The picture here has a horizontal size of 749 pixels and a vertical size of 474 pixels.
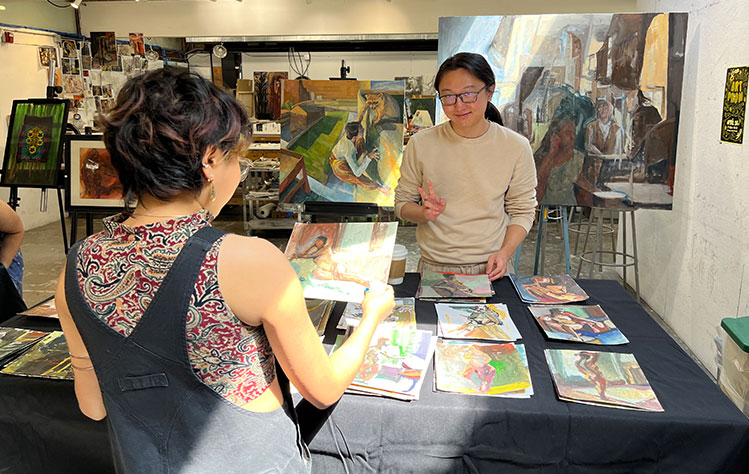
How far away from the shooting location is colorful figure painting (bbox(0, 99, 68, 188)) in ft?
14.6

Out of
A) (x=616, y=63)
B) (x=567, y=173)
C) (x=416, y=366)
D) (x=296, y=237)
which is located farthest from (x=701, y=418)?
(x=616, y=63)

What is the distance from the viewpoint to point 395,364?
136 centimetres

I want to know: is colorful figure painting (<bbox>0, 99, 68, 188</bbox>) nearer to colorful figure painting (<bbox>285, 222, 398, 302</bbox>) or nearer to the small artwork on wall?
the small artwork on wall

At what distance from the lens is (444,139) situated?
2143mm

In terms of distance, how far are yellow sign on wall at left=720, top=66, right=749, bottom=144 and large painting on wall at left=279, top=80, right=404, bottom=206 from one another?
1.94 meters

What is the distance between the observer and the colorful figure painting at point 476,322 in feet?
4.98

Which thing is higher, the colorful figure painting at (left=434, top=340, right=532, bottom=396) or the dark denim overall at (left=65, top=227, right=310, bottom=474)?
the dark denim overall at (left=65, top=227, right=310, bottom=474)

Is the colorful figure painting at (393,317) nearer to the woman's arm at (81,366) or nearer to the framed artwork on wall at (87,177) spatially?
the woman's arm at (81,366)

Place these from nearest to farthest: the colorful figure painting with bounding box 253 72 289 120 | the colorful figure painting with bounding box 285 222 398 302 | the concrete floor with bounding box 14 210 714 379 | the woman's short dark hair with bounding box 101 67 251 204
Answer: the woman's short dark hair with bounding box 101 67 251 204 < the colorful figure painting with bounding box 285 222 398 302 < the concrete floor with bounding box 14 210 714 379 < the colorful figure painting with bounding box 253 72 289 120

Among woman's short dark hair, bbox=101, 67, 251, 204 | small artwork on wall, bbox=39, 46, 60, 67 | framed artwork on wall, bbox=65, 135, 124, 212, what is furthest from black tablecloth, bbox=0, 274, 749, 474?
small artwork on wall, bbox=39, 46, 60, 67

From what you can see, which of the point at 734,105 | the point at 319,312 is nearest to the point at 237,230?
the point at 319,312

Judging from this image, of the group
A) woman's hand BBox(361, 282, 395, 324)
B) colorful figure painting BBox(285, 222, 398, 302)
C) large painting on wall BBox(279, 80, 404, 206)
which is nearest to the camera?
woman's hand BBox(361, 282, 395, 324)

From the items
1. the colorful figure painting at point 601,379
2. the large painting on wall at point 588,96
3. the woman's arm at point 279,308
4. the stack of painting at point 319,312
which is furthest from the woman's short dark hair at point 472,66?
the woman's arm at point 279,308

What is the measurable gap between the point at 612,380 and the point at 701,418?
20cm
